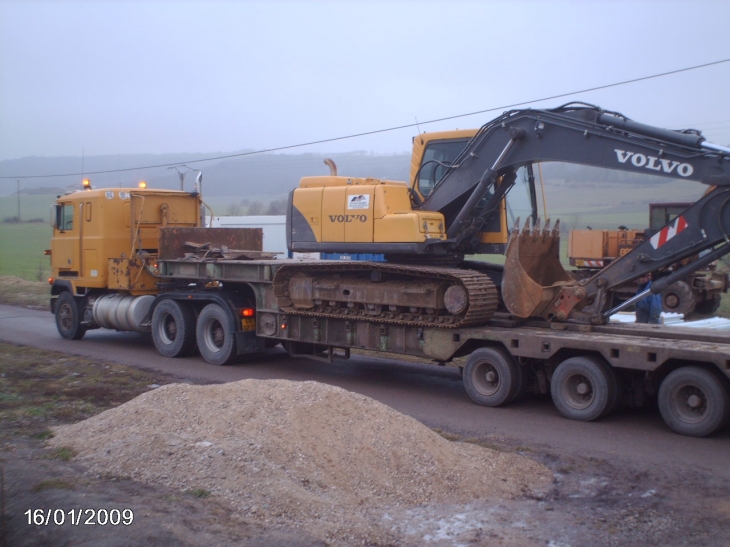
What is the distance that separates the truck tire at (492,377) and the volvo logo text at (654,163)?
2962mm

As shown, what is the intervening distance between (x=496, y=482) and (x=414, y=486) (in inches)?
31.6

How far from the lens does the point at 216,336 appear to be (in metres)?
14.0

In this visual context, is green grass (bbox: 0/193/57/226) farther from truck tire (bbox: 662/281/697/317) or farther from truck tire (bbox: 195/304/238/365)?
truck tire (bbox: 662/281/697/317)

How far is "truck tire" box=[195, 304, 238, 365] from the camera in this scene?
13.5 m

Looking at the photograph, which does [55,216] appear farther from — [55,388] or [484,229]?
[484,229]

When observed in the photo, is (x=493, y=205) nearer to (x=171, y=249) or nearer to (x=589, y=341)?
(x=589, y=341)

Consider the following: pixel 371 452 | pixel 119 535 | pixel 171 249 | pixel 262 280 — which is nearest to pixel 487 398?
pixel 371 452

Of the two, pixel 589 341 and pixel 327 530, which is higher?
pixel 589 341

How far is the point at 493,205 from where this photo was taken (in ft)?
36.2

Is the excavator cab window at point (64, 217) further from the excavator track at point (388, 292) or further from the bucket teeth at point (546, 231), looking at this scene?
the bucket teeth at point (546, 231)

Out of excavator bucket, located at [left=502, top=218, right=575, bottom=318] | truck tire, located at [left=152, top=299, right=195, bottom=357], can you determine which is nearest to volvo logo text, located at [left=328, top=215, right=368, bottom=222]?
excavator bucket, located at [left=502, top=218, right=575, bottom=318]

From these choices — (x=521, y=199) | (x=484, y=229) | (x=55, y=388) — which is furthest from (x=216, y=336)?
(x=521, y=199)

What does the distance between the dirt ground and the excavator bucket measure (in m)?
2.78
